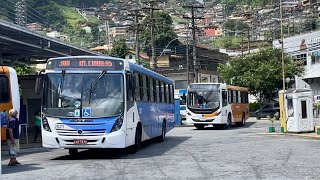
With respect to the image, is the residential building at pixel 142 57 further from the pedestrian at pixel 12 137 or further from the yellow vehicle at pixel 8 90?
the pedestrian at pixel 12 137

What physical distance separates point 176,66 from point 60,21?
6652cm

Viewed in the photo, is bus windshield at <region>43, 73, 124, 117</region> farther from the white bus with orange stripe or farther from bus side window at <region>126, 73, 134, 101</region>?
the white bus with orange stripe

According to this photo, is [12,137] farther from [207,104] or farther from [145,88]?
[207,104]

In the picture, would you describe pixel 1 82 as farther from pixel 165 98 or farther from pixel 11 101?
pixel 165 98

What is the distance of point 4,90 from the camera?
20.0 m

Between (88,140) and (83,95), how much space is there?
1337mm

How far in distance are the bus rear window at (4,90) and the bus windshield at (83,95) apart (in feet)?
14.0

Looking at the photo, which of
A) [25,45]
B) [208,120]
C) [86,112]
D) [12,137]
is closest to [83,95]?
[86,112]

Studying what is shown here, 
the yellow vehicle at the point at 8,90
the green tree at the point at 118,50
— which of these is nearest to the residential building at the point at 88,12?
the green tree at the point at 118,50

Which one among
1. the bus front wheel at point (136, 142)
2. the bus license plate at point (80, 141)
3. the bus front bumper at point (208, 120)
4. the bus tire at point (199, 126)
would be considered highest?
the bus license plate at point (80, 141)

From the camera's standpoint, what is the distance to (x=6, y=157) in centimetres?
1858

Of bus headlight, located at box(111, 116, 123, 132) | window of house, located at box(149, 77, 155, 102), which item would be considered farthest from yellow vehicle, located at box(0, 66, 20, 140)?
bus headlight, located at box(111, 116, 123, 132)

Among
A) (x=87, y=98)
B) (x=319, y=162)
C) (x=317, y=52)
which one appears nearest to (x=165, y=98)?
(x=87, y=98)

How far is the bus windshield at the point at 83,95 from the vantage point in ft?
52.2
